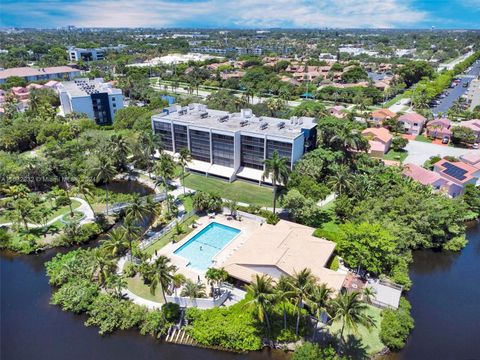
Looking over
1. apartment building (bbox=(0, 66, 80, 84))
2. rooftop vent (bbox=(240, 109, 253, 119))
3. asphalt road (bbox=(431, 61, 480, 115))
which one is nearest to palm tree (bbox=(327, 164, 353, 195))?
rooftop vent (bbox=(240, 109, 253, 119))

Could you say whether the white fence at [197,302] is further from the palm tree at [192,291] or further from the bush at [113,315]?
the bush at [113,315]

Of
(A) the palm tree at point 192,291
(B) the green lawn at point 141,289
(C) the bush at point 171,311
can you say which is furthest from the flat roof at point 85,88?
(C) the bush at point 171,311

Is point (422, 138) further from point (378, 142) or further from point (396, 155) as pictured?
point (378, 142)

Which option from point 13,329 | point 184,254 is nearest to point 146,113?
point 184,254

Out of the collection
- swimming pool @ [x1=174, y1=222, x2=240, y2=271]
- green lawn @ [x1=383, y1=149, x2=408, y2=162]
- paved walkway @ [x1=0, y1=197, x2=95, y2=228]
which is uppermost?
green lawn @ [x1=383, y1=149, x2=408, y2=162]

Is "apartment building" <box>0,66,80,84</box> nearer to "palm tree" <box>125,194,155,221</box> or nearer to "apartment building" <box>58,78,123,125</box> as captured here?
"apartment building" <box>58,78,123,125</box>

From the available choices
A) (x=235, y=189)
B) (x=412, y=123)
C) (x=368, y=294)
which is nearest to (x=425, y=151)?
(x=412, y=123)
